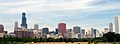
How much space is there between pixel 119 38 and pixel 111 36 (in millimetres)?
3644

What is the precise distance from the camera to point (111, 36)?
118m

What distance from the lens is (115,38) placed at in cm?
11481

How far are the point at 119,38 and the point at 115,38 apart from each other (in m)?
2.26

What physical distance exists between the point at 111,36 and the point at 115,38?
147 inches

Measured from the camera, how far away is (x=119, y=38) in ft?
381
